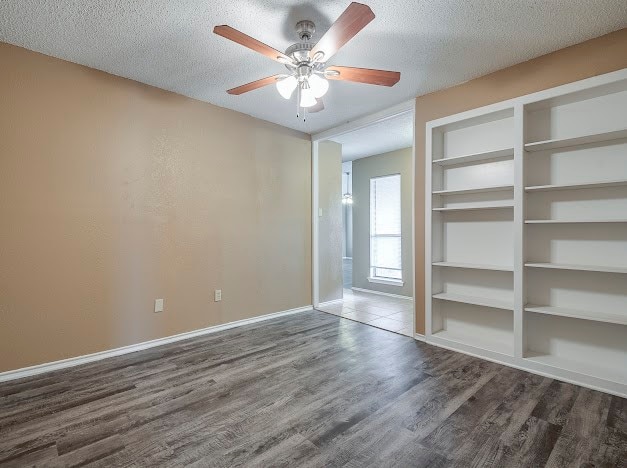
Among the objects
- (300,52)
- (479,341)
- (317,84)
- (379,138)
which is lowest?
(479,341)

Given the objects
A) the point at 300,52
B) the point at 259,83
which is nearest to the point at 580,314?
the point at 300,52

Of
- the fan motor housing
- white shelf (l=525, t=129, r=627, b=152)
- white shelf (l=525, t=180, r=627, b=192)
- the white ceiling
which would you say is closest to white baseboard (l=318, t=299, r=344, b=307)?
the white ceiling

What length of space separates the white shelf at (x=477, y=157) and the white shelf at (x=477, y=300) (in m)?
1.34

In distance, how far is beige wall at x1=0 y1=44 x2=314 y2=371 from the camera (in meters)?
2.47

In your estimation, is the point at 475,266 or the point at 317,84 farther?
the point at 475,266

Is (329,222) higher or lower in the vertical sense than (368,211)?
lower

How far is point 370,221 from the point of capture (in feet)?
20.1

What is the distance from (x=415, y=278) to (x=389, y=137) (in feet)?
8.14

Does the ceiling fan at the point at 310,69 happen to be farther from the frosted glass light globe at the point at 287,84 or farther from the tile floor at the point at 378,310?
the tile floor at the point at 378,310

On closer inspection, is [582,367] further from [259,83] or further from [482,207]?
[259,83]

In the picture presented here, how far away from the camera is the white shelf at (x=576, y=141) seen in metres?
2.25

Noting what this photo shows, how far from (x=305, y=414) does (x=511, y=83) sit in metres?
3.13

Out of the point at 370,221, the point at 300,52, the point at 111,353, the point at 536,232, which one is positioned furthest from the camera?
the point at 370,221

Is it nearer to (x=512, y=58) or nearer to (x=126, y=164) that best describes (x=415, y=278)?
(x=512, y=58)
